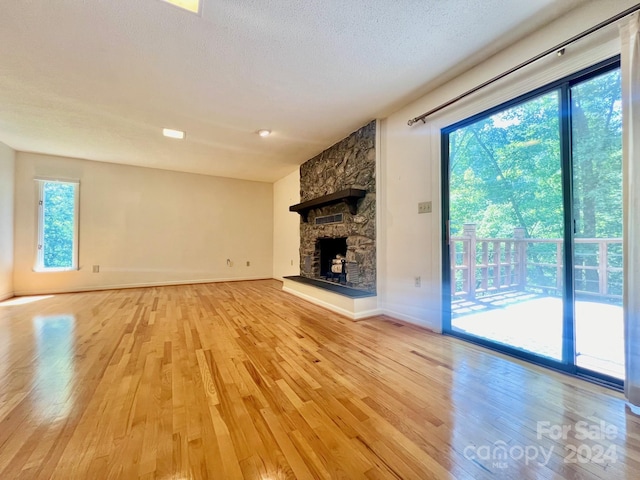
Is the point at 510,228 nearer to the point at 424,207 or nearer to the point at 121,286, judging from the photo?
the point at 424,207

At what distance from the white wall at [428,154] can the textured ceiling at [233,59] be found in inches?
6.1

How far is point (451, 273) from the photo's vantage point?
2586mm

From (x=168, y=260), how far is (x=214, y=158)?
2.43 metres

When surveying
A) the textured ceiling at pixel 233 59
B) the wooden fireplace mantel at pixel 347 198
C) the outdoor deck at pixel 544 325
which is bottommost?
the outdoor deck at pixel 544 325

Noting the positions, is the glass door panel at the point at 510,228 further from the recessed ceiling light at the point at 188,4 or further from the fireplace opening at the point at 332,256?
the recessed ceiling light at the point at 188,4

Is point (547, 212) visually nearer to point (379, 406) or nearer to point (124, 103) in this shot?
point (379, 406)

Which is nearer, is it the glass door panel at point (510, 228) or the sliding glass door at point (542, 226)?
the sliding glass door at point (542, 226)

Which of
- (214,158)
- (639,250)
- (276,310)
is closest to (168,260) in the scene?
(214,158)

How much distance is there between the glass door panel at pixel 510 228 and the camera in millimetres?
1904

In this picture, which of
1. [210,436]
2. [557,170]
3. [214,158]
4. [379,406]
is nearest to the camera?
[210,436]

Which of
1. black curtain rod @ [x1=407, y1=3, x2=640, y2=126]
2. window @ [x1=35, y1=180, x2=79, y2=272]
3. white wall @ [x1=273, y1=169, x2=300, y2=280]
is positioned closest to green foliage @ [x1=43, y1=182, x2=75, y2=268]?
window @ [x1=35, y1=180, x2=79, y2=272]

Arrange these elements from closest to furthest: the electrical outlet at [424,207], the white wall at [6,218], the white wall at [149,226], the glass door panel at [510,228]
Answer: the glass door panel at [510,228], the electrical outlet at [424,207], the white wall at [6,218], the white wall at [149,226]

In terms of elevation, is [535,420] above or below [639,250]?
below

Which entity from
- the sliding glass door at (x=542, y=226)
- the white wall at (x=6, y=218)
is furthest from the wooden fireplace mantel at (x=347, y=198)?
the white wall at (x=6, y=218)
